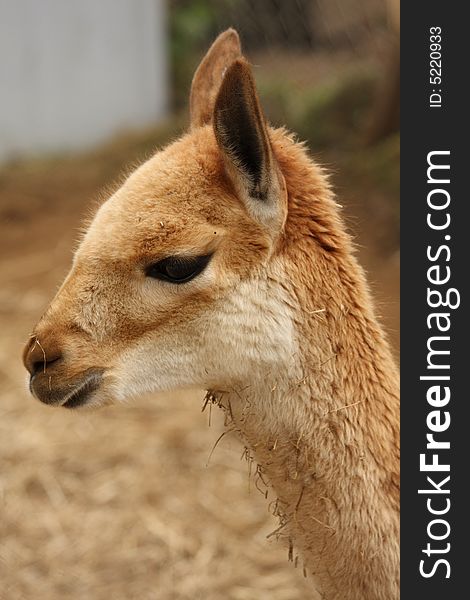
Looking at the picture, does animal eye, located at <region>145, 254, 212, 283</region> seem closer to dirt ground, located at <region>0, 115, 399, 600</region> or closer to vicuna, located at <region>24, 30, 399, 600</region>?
vicuna, located at <region>24, 30, 399, 600</region>

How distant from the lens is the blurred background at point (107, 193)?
472 centimetres

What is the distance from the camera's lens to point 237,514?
5.02m

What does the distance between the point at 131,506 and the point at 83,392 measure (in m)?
2.49

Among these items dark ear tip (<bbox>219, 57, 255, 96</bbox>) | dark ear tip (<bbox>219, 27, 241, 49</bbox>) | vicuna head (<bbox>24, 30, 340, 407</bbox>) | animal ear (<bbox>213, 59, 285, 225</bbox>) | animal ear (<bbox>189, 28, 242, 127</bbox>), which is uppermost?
dark ear tip (<bbox>219, 27, 241, 49</bbox>)

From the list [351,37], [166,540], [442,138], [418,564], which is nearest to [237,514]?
[166,540]

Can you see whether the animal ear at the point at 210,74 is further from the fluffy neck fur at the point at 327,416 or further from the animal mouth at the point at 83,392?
the animal mouth at the point at 83,392

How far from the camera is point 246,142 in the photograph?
2.66m

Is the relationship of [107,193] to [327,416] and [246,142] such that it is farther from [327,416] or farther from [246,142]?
[327,416]

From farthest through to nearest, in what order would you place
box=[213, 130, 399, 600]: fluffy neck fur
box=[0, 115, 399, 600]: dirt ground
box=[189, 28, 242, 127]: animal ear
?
box=[0, 115, 399, 600]: dirt ground < box=[189, 28, 242, 127]: animal ear < box=[213, 130, 399, 600]: fluffy neck fur

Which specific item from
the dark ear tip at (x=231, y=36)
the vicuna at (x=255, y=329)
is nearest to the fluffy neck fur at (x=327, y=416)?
the vicuna at (x=255, y=329)

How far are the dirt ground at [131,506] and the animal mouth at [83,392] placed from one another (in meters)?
1.34

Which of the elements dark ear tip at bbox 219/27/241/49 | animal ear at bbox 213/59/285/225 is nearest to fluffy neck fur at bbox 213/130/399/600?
animal ear at bbox 213/59/285/225

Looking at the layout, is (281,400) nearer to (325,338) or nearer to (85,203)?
(325,338)

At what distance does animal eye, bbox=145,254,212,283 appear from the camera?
2.69 meters
